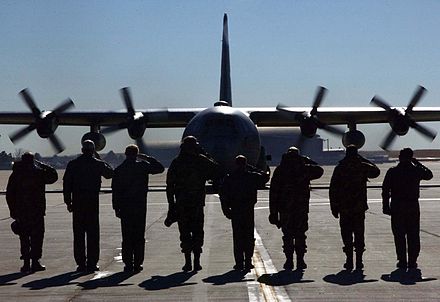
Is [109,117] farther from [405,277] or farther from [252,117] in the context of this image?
[405,277]

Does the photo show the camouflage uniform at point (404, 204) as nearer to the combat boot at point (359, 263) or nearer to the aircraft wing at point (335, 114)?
the combat boot at point (359, 263)

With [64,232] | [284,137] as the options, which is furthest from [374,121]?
[284,137]

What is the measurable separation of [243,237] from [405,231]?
251 cm

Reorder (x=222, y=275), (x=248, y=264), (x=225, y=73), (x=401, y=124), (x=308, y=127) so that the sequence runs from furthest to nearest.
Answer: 1. (x=225, y=73)
2. (x=401, y=124)
3. (x=308, y=127)
4. (x=248, y=264)
5. (x=222, y=275)

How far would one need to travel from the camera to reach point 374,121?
141ft

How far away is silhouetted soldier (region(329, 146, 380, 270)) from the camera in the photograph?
1149 centimetres

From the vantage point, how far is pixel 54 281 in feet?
34.3

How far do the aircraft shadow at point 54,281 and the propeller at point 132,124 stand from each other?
2551 cm

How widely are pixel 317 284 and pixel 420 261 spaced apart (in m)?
2.88

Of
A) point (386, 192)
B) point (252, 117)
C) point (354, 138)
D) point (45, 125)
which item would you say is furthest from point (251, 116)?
point (386, 192)

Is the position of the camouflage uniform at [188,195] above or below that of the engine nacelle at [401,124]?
below

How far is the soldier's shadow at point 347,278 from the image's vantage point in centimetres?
1014

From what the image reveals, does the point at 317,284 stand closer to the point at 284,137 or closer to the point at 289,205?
the point at 289,205

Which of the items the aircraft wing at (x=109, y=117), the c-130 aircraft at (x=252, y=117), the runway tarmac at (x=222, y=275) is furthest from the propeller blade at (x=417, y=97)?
the runway tarmac at (x=222, y=275)
